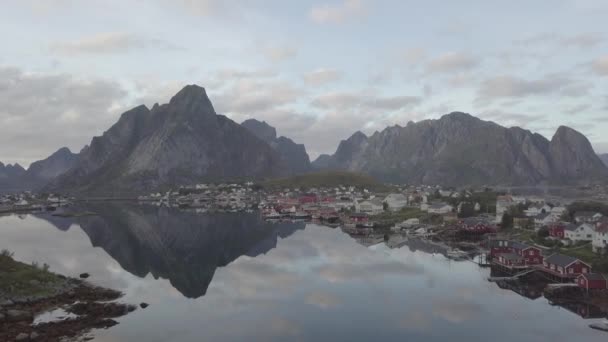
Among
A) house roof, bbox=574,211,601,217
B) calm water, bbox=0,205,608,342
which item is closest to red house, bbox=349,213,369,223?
calm water, bbox=0,205,608,342

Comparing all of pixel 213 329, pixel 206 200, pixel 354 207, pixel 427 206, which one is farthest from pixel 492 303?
pixel 206 200

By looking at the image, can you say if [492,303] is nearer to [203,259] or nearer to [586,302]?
[586,302]

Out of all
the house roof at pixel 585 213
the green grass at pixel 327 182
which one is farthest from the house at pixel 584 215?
the green grass at pixel 327 182

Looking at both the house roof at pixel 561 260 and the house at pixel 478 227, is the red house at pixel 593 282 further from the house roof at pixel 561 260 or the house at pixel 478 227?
the house at pixel 478 227

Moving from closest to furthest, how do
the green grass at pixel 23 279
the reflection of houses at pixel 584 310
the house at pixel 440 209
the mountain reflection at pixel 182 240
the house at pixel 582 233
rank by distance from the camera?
the reflection of houses at pixel 584 310 → the green grass at pixel 23 279 → the mountain reflection at pixel 182 240 → the house at pixel 582 233 → the house at pixel 440 209

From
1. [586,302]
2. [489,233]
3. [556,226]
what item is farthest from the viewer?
[489,233]

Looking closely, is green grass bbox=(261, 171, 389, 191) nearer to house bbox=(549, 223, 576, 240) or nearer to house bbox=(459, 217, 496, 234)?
house bbox=(459, 217, 496, 234)
